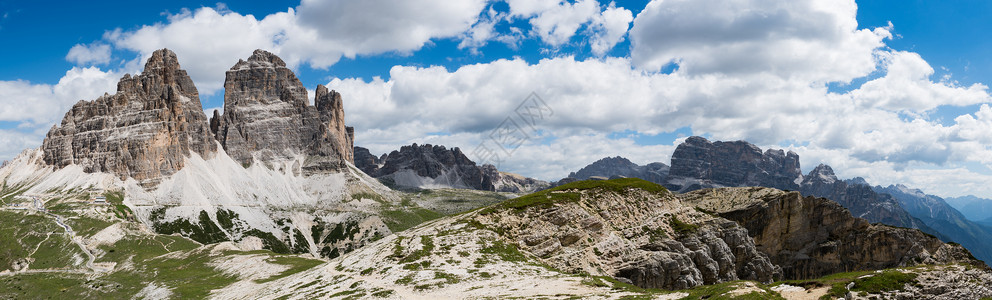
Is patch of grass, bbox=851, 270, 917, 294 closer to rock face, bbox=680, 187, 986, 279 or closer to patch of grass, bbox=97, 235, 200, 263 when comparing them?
rock face, bbox=680, 187, 986, 279

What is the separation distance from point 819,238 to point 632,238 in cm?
7268

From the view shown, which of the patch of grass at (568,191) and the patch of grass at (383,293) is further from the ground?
the patch of grass at (568,191)

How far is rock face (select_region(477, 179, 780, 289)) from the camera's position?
3132 inches

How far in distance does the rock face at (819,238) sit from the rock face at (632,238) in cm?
2125

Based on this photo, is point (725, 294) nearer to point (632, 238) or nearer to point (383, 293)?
point (383, 293)

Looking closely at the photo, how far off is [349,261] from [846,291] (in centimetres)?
6285

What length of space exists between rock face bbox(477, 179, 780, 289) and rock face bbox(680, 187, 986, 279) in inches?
836

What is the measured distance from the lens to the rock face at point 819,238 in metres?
123

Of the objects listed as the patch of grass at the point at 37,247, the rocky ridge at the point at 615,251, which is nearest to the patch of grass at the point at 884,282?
the rocky ridge at the point at 615,251

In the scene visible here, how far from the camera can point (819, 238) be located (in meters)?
132

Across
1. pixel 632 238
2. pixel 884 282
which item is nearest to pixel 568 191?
pixel 632 238

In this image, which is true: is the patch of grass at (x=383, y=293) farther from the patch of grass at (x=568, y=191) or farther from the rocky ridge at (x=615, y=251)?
the patch of grass at (x=568, y=191)

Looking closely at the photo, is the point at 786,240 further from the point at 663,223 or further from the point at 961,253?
the point at 663,223

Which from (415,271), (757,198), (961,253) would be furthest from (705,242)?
(961,253)
